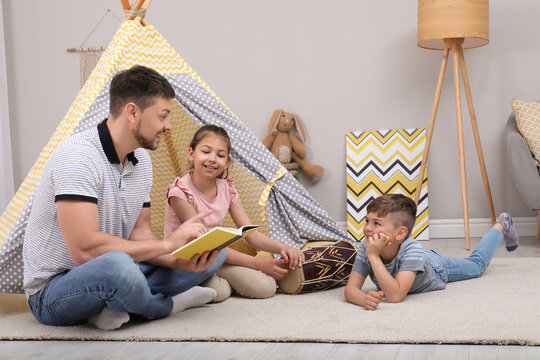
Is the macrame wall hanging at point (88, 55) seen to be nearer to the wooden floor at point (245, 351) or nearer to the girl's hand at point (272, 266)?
the girl's hand at point (272, 266)

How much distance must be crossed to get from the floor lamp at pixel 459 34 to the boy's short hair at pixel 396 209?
48.0 inches

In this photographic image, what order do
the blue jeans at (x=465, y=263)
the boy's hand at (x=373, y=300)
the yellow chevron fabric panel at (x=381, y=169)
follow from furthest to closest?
the yellow chevron fabric panel at (x=381, y=169) < the blue jeans at (x=465, y=263) < the boy's hand at (x=373, y=300)

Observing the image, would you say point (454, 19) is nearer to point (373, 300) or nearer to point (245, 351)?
point (373, 300)

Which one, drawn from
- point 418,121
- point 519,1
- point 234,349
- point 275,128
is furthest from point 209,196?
point 519,1

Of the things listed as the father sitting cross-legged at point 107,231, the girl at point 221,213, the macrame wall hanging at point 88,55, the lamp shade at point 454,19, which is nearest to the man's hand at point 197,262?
the father sitting cross-legged at point 107,231

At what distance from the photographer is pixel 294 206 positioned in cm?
261

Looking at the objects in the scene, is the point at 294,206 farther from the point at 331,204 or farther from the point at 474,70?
the point at 474,70

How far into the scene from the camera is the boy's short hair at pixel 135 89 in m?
1.75

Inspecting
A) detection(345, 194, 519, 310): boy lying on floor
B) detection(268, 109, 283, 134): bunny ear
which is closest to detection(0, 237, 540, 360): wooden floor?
detection(345, 194, 519, 310): boy lying on floor

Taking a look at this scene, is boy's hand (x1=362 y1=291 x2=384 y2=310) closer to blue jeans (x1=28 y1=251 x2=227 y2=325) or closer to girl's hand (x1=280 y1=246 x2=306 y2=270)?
girl's hand (x1=280 y1=246 x2=306 y2=270)

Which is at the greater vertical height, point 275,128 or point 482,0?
point 482,0

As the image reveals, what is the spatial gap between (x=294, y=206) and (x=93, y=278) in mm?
1146

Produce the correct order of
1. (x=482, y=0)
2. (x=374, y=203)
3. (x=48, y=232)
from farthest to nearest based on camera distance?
(x=482, y=0)
(x=374, y=203)
(x=48, y=232)

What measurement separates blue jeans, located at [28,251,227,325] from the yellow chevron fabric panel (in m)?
1.93
